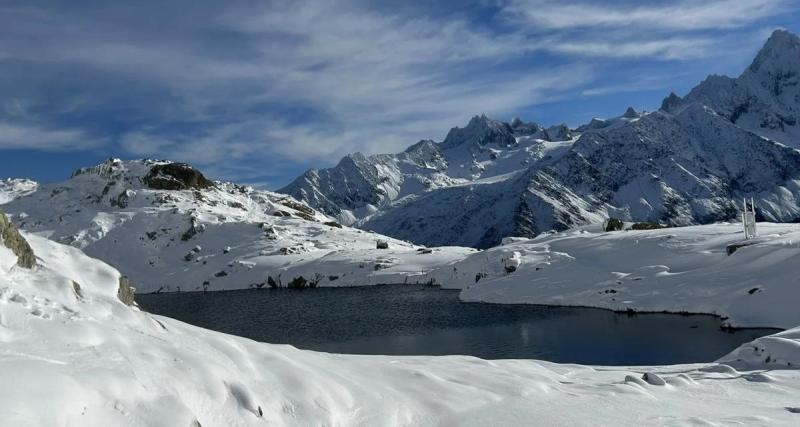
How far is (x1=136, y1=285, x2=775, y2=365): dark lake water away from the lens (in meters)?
44.7

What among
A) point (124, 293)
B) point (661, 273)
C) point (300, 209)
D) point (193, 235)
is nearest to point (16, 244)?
point (124, 293)

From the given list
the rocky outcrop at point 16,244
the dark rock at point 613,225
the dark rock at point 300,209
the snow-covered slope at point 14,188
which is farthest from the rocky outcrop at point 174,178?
the rocky outcrop at point 16,244

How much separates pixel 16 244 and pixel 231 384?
21.8 ft

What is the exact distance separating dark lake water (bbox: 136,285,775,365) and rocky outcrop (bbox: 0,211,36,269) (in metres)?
34.6

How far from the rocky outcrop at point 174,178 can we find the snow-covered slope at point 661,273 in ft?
348

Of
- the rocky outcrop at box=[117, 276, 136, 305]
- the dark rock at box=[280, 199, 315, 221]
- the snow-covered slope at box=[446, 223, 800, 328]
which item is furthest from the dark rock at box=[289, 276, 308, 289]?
the rocky outcrop at box=[117, 276, 136, 305]

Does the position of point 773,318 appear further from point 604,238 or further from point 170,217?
point 170,217

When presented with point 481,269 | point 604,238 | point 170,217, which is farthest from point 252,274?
point 604,238

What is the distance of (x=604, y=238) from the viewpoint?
86.1 meters

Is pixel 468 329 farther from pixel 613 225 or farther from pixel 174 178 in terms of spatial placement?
pixel 174 178

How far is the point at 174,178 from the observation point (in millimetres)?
171250

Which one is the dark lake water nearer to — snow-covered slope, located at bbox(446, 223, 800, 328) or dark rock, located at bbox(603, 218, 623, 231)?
snow-covered slope, located at bbox(446, 223, 800, 328)

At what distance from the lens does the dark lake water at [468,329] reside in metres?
44.7

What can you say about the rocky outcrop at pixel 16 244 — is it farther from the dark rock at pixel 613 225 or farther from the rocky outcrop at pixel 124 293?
the dark rock at pixel 613 225
